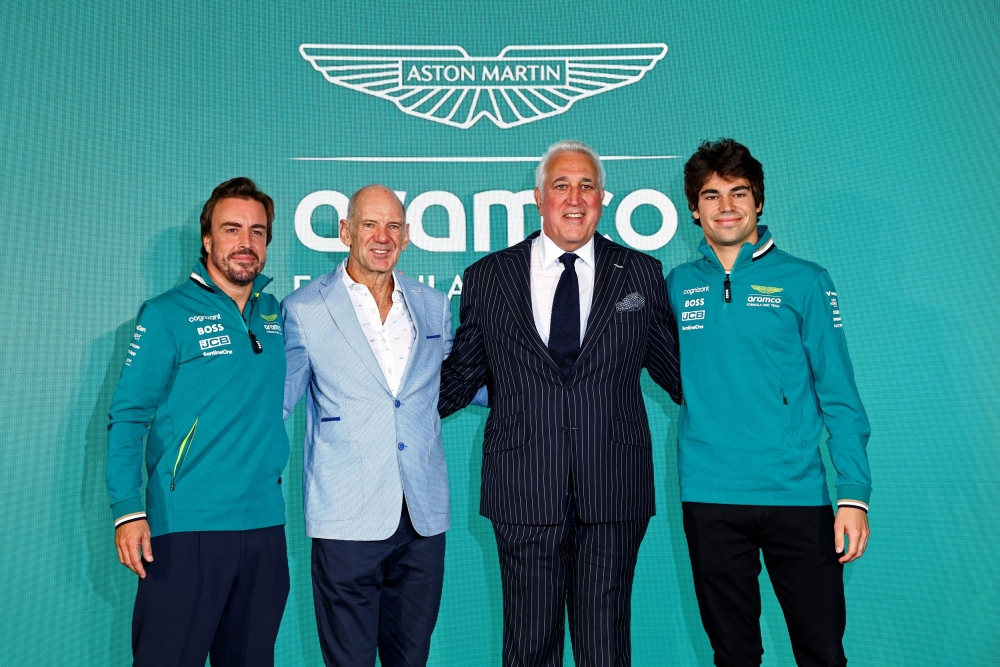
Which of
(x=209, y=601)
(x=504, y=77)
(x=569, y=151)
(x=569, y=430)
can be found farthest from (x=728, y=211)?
(x=209, y=601)

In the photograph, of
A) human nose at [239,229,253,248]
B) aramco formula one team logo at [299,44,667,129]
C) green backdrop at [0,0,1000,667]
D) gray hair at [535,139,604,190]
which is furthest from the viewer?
aramco formula one team logo at [299,44,667,129]

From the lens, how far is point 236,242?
2.31m

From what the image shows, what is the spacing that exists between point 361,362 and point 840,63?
2.35 metres

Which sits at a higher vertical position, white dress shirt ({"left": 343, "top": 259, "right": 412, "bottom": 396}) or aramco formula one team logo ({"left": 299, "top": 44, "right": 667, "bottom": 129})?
aramco formula one team logo ({"left": 299, "top": 44, "right": 667, "bottom": 129})

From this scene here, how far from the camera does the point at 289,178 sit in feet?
10.5

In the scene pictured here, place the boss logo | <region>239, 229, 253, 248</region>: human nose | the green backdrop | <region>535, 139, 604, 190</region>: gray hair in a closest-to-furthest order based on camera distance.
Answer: the boss logo < <region>239, 229, 253, 248</region>: human nose < <region>535, 139, 604, 190</region>: gray hair < the green backdrop

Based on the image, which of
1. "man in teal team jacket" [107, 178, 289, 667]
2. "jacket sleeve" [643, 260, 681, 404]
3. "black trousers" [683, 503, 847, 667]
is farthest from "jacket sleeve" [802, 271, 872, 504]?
"man in teal team jacket" [107, 178, 289, 667]

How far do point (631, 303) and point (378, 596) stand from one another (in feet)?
3.71

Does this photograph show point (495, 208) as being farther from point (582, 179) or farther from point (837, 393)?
point (837, 393)

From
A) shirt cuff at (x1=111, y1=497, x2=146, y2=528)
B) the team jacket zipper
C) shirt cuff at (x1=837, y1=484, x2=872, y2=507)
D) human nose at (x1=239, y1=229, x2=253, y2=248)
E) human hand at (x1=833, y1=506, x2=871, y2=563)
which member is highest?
human nose at (x1=239, y1=229, x2=253, y2=248)

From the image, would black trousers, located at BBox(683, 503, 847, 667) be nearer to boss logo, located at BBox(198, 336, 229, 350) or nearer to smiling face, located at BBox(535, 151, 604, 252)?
smiling face, located at BBox(535, 151, 604, 252)

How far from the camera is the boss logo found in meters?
2.20

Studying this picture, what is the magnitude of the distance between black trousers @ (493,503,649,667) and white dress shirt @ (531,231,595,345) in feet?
1.92

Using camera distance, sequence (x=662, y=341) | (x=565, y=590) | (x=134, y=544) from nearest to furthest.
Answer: (x=134, y=544), (x=565, y=590), (x=662, y=341)
